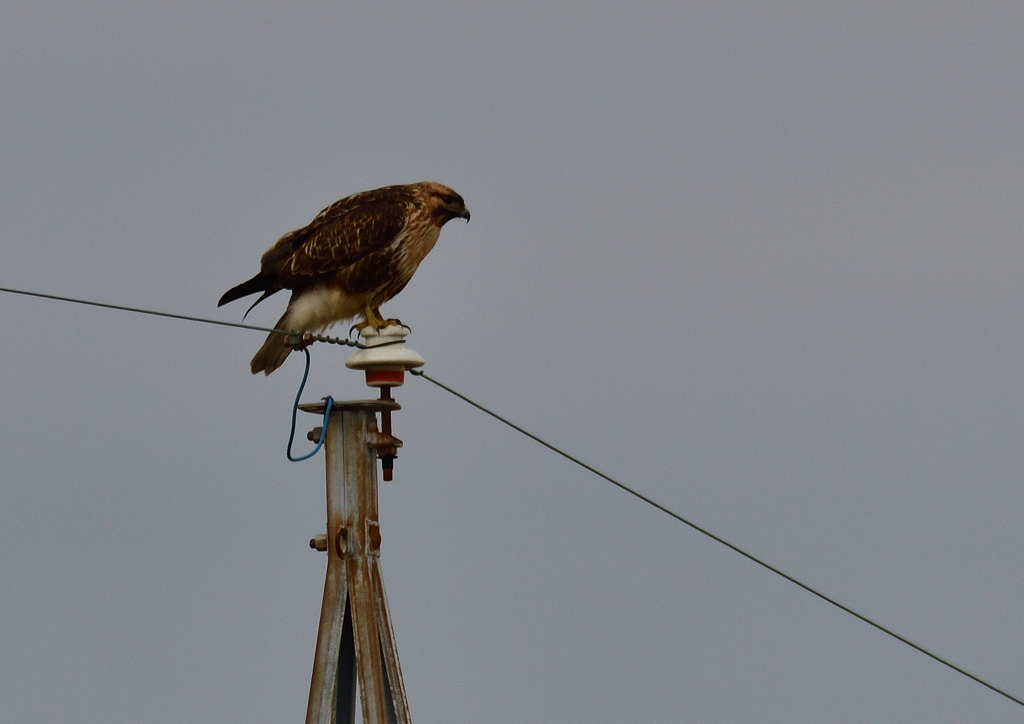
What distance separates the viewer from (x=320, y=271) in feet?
28.3

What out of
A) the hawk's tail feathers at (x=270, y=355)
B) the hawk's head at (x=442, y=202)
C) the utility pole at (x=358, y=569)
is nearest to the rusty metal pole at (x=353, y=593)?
the utility pole at (x=358, y=569)

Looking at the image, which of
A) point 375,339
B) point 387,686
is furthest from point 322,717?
point 375,339

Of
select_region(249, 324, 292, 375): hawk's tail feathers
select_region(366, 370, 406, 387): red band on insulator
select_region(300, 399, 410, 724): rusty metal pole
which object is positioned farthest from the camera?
select_region(249, 324, 292, 375): hawk's tail feathers

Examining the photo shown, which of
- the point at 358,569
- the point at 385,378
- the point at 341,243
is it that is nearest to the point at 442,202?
the point at 341,243

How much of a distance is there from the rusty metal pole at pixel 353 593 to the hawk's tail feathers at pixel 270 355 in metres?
1.88

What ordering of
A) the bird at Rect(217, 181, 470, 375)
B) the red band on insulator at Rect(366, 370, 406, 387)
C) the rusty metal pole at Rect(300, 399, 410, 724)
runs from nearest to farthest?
the rusty metal pole at Rect(300, 399, 410, 724) < the red band on insulator at Rect(366, 370, 406, 387) < the bird at Rect(217, 181, 470, 375)

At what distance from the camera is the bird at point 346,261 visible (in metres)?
8.63

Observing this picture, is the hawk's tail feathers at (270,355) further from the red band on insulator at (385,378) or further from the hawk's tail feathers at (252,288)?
the red band on insulator at (385,378)

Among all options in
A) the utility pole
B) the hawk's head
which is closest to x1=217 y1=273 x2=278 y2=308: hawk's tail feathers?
the hawk's head

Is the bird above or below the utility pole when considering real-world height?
above

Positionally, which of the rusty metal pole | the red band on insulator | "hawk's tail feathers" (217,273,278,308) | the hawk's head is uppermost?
the hawk's head

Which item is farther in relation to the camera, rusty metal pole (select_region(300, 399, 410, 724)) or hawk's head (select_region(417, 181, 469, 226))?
hawk's head (select_region(417, 181, 469, 226))

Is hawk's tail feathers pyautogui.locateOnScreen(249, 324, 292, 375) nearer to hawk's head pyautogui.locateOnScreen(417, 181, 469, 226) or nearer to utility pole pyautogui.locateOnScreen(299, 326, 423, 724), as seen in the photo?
hawk's head pyautogui.locateOnScreen(417, 181, 469, 226)

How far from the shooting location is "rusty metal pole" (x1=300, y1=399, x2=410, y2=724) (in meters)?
6.14
